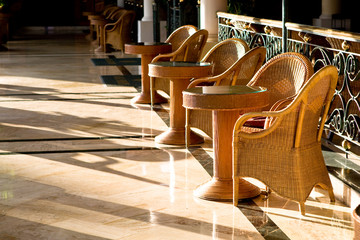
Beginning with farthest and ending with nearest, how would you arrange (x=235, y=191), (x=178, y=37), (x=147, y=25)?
(x=147, y=25)
(x=178, y=37)
(x=235, y=191)

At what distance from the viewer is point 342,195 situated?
431 cm

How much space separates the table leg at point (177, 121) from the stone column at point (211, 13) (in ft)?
11.1

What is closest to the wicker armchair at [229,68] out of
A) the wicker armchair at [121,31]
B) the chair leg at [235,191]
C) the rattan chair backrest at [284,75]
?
the rattan chair backrest at [284,75]

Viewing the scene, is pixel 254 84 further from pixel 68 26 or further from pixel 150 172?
pixel 68 26

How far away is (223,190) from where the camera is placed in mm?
4434

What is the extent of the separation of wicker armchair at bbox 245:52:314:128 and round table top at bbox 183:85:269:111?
9.3 inches

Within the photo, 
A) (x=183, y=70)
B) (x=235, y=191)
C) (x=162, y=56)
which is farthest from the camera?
(x=162, y=56)

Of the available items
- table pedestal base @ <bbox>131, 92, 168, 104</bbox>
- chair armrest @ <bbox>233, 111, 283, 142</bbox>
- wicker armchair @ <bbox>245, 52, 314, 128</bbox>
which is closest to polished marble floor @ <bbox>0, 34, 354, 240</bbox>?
table pedestal base @ <bbox>131, 92, 168, 104</bbox>

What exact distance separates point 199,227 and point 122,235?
446 mm

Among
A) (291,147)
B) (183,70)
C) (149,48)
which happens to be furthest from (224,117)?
(149,48)

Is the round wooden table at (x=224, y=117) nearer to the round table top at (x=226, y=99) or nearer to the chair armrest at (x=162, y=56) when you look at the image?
the round table top at (x=226, y=99)

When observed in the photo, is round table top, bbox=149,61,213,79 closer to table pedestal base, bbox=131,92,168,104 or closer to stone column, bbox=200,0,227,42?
table pedestal base, bbox=131,92,168,104

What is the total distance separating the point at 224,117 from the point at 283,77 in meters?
0.69

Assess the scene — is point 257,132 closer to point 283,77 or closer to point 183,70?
point 283,77
